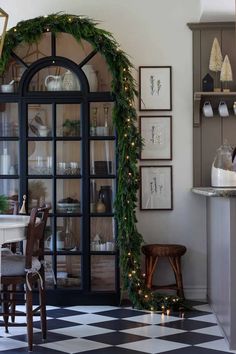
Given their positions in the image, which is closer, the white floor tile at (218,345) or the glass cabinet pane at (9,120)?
the white floor tile at (218,345)

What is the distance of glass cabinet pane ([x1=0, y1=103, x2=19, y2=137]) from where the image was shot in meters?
5.72

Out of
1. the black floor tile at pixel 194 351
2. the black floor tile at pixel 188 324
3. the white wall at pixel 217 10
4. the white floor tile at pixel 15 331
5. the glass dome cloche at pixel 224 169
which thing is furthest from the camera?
the white wall at pixel 217 10

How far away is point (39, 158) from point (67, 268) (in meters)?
0.96

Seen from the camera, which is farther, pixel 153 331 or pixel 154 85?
pixel 154 85

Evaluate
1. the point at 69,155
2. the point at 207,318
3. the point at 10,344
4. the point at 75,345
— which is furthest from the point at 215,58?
the point at 10,344

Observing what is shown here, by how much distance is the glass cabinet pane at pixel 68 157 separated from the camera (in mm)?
5688

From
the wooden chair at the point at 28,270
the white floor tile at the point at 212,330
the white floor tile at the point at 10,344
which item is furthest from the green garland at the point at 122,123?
the white floor tile at the point at 10,344

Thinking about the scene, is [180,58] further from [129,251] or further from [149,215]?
[129,251]

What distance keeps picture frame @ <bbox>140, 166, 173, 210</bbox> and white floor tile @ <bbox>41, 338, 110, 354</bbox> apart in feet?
5.82

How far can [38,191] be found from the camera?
570 centimetres

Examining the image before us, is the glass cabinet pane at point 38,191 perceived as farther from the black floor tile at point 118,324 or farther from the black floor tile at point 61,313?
the black floor tile at point 118,324

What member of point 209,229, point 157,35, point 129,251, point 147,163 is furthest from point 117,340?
point 157,35

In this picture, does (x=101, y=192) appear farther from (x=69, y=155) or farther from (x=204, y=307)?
(x=204, y=307)

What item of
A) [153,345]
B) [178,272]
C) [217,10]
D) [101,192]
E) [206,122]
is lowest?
[153,345]
